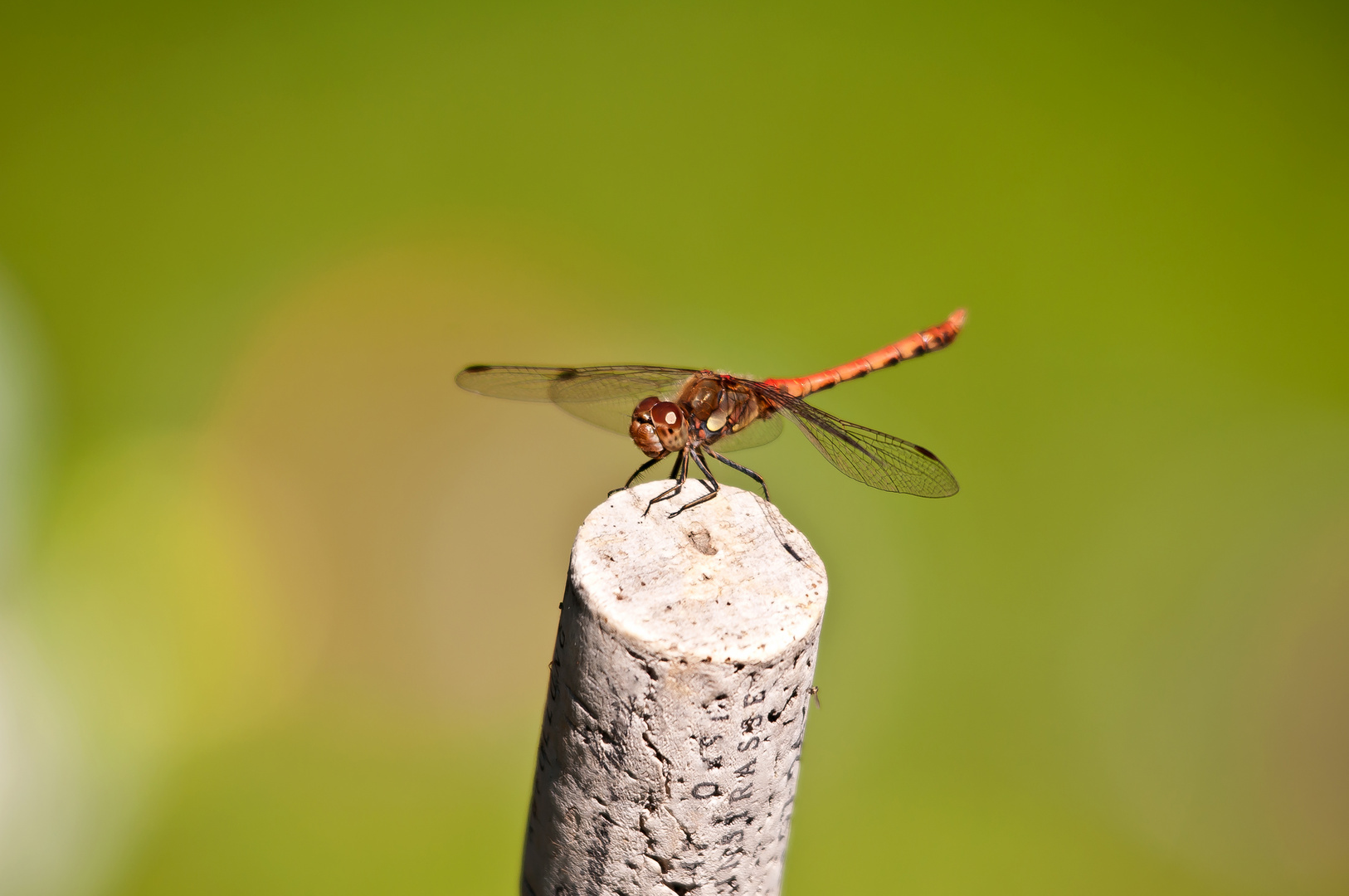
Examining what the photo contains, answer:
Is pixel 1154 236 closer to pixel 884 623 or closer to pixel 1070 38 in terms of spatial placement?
pixel 1070 38

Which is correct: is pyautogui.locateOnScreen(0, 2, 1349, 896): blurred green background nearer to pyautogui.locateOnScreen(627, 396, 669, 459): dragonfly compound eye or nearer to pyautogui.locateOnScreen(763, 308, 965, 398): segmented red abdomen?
pyautogui.locateOnScreen(763, 308, 965, 398): segmented red abdomen

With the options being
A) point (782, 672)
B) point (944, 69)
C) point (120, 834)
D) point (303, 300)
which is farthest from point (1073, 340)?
point (120, 834)

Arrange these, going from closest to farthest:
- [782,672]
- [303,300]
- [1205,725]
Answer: [782,672] → [1205,725] → [303,300]

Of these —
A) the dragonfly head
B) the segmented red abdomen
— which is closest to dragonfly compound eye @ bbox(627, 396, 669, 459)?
the dragonfly head

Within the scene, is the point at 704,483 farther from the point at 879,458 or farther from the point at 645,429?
the point at 879,458

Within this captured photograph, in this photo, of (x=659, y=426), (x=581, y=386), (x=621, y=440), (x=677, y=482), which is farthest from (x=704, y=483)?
(x=621, y=440)

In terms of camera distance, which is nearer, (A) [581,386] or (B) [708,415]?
(B) [708,415]
